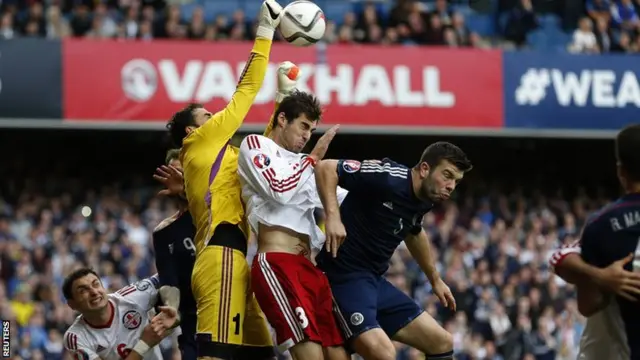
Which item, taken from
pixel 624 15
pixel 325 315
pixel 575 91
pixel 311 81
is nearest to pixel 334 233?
pixel 325 315

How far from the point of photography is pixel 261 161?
800 cm

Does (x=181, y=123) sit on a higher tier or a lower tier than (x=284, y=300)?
higher

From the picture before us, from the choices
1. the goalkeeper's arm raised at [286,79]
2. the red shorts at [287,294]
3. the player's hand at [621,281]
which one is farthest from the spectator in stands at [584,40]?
the player's hand at [621,281]

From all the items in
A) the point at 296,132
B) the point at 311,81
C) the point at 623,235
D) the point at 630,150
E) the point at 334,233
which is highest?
the point at 630,150

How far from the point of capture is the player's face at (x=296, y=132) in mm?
8195

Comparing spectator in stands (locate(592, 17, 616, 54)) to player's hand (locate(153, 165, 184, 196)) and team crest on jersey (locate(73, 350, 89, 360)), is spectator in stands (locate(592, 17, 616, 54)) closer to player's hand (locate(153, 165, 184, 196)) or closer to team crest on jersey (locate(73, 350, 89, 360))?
player's hand (locate(153, 165, 184, 196))

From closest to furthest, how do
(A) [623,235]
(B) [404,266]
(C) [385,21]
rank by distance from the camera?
(A) [623,235] < (B) [404,266] < (C) [385,21]

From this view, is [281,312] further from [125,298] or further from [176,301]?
[125,298]

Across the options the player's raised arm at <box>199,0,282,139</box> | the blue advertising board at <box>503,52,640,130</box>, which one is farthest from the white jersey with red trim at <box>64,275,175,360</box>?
the blue advertising board at <box>503,52,640,130</box>

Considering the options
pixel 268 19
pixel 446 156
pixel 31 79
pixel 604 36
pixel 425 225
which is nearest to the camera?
pixel 446 156

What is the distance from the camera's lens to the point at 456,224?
20.1 metres

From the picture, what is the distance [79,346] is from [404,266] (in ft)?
31.6

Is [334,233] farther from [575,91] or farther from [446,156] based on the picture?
[575,91]

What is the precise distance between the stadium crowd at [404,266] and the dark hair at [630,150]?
1032cm
